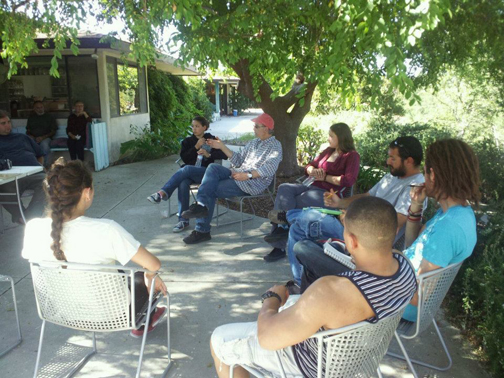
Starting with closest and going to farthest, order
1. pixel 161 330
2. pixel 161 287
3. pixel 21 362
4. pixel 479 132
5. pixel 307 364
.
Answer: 1. pixel 307 364
2. pixel 161 287
3. pixel 21 362
4. pixel 161 330
5. pixel 479 132

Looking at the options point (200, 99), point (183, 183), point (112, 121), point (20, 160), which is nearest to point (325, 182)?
point (183, 183)

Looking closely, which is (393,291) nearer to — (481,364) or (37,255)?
(481,364)

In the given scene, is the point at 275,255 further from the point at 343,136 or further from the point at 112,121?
the point at 112,121

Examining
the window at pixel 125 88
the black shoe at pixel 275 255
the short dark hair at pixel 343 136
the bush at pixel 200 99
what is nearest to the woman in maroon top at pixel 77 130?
the window at pixel 125 88

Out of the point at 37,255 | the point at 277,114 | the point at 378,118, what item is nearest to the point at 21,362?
the point at 37,255

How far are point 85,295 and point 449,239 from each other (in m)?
1.90

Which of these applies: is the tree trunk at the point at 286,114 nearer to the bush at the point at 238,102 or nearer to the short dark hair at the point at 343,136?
the short dark hair at the point at 343,136

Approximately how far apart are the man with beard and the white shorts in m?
1.28

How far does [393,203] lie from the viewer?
3508mm

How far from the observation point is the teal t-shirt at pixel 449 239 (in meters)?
2.25

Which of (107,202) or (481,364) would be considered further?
(107,202)

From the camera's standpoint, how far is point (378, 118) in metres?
11.3

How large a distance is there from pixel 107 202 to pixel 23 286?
295 centimetres

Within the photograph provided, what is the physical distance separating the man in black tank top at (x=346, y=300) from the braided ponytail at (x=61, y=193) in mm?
1049
